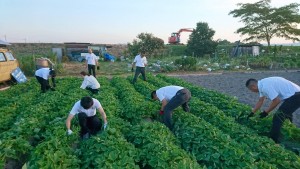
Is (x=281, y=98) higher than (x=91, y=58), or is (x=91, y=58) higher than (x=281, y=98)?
(x=91, y=58)

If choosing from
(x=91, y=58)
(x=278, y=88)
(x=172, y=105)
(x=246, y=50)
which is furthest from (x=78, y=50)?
(x=278, y=88)

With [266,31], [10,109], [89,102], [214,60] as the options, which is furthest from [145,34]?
[89,102]

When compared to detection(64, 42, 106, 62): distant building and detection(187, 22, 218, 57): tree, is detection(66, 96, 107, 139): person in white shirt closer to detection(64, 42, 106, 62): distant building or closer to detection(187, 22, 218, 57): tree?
detection(64, 42, 106, 62): distant building

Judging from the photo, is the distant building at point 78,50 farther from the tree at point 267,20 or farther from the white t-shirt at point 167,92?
the white t-shirt at point 167,92

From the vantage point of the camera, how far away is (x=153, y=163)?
14.4 ft

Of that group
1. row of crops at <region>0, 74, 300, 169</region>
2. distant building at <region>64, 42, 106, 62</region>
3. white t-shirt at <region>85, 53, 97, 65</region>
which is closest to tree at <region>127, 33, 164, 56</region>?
Result: distant building at <region>64, 42, 106, 62</region>

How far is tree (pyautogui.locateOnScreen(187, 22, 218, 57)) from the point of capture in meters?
33.4

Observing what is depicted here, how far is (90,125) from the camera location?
606cm

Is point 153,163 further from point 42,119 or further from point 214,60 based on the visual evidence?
point 214,60

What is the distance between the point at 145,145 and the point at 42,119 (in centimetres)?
311

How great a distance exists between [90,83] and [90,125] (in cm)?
421

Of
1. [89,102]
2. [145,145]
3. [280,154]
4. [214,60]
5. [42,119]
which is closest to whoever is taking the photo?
[280,154]

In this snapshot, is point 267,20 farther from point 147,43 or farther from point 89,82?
point 89,82

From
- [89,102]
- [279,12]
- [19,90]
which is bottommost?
[19,90]
